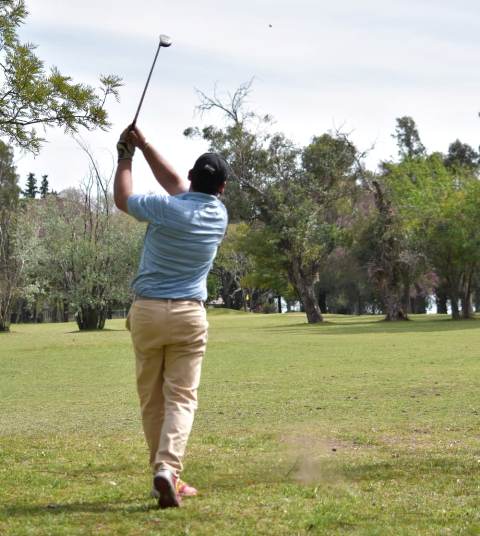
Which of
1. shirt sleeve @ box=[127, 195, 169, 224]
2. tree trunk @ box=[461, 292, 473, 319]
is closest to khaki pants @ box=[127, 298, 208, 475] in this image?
shirt sleeve @ box=[127, 195, 169, 224]

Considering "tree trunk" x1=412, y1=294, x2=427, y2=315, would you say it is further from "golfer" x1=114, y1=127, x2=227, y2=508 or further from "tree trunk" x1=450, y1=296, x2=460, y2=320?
"golfer" x1=114, y1=127, x2=227, y2=508

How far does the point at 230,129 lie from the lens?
177ft

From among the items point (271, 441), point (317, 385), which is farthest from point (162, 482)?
point (317, 385)

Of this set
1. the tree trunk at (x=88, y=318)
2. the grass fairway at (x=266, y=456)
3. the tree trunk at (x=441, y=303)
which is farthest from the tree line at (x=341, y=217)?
the grass fairway at (x=266, y=456)

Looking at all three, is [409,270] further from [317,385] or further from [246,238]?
[317,385]

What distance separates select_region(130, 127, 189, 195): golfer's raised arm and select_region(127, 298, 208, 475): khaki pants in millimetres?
846

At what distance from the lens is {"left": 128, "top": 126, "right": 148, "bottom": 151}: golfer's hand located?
568cm

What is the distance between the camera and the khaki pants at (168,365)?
5.28 meters

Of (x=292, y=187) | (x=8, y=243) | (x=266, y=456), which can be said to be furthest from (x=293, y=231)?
(x=266, y=456)

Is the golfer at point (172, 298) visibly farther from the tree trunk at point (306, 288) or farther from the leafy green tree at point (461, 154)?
the leafy green tree at point (461, 154)

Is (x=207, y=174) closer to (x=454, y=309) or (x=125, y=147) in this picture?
(x=125, y=147)

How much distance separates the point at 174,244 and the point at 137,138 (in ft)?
2.65

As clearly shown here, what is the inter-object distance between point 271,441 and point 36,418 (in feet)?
13.5

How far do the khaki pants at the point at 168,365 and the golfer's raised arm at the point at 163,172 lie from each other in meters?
0.85
